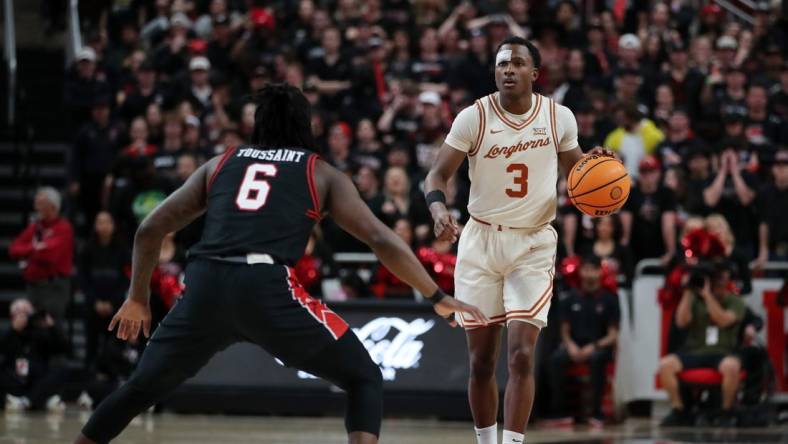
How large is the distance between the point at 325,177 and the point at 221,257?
0.65 meters

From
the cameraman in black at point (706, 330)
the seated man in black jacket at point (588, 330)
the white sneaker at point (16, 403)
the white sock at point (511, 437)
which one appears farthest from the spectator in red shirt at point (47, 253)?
the white sock at point (511, 437)

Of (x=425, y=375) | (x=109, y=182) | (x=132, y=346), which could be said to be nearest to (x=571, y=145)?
(x=425, y=375)

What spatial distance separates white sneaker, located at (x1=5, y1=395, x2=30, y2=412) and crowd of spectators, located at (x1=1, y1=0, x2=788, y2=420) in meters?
0.96

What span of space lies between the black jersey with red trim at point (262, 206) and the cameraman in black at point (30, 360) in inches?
369

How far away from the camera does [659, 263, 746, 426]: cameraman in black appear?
1460 cm

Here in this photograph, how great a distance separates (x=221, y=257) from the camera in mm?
7098

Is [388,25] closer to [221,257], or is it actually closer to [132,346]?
[132,346]

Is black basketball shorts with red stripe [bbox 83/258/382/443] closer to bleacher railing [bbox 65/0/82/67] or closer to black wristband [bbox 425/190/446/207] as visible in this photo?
black wristband [bbox 425/190/446/207]

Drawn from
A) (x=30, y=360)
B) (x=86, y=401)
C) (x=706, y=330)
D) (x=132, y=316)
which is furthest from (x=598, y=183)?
(x=30, y=360)

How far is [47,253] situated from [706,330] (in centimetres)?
760

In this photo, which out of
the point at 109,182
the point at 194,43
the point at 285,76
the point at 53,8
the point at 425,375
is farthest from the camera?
the point at 53,8

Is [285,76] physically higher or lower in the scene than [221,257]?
higher

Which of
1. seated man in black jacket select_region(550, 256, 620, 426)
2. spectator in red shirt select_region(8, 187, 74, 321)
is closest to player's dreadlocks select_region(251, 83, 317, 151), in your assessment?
seated man in black jacket select_region(550, 256, 620, 426)

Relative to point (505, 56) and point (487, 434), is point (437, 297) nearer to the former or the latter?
point (487, 434)
